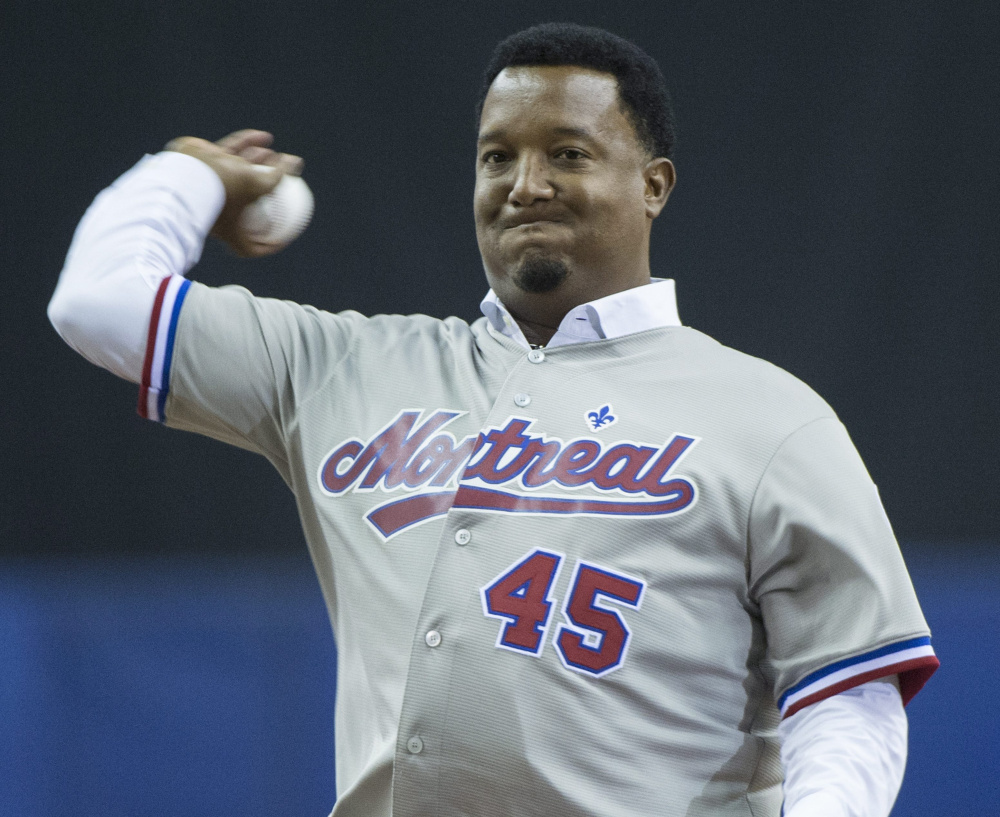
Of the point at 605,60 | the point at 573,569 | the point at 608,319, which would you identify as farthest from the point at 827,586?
the point at 605,60

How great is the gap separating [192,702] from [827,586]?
119 centimetres

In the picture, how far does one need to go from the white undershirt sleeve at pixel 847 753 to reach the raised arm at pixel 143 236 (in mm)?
603

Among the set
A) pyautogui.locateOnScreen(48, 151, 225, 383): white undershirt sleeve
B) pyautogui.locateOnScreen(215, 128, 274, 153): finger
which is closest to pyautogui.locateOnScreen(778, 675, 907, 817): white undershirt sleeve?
pyautogui.locateOnScreen(48, 151, 225, 383): white undershirt sleeve

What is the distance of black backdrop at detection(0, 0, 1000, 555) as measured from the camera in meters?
1.90

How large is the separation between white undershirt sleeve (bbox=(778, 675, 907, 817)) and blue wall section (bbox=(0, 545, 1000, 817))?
100cm

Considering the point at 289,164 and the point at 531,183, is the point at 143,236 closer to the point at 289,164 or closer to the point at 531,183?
the point at 289,164

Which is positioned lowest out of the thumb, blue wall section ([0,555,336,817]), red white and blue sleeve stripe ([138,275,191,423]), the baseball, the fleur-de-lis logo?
blue wall section ([0,555,336,817])

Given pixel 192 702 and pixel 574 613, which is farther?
pixel 192 702

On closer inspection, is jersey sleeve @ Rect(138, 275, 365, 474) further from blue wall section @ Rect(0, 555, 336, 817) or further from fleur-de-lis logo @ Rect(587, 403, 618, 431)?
blue wall section @ Rect(0, 555, 336, 817)

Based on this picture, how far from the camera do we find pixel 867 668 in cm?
87

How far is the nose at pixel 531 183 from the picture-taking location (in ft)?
3.52

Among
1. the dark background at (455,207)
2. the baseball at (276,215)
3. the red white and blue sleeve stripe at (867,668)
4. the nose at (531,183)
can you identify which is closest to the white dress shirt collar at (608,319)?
the nose at (531,183)

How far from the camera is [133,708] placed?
70.9 inches

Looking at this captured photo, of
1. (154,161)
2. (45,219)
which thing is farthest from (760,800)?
(45,219)
